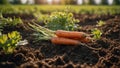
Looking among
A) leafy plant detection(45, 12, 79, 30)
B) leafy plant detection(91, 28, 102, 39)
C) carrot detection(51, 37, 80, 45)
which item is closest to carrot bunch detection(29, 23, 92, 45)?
carrot detection(51, 37, 80, 45)

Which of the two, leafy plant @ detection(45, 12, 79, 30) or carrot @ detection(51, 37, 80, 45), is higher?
leafy plant @ detection(45, 12, 79, 30)

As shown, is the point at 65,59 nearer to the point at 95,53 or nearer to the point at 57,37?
the point at 95,53

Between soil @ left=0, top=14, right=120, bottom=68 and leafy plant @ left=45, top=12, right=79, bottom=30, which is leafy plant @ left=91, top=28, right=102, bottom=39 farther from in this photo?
leafy plant @ left=45, top=12, right=79, bottom=30

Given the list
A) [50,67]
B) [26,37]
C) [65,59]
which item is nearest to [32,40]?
[26,37]

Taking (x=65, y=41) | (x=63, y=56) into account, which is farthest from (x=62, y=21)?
(x=63, y=56)

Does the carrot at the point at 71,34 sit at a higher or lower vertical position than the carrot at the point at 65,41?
higher

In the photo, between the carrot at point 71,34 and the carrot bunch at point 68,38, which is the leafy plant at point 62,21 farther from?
the carrot at point 71,34

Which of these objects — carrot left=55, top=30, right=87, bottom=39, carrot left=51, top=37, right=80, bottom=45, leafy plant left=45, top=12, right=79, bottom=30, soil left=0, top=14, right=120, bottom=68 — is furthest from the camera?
leafy plant left=45, top=12, right=79, bottom=30

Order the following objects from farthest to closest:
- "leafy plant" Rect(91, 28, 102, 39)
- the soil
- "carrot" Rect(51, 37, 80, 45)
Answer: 1. "leafy plant" Rect(91, 28, 102, 39)
2. "carrot" Rect(51, 37, 80, 45)
3. the soil

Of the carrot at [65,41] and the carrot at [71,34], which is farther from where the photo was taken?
Answer: the carrot at [71,34]

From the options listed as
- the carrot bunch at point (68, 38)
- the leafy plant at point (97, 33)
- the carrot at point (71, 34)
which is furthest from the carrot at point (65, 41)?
the leafy plant at point (97, 33)

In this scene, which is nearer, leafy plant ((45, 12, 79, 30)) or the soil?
the soil
